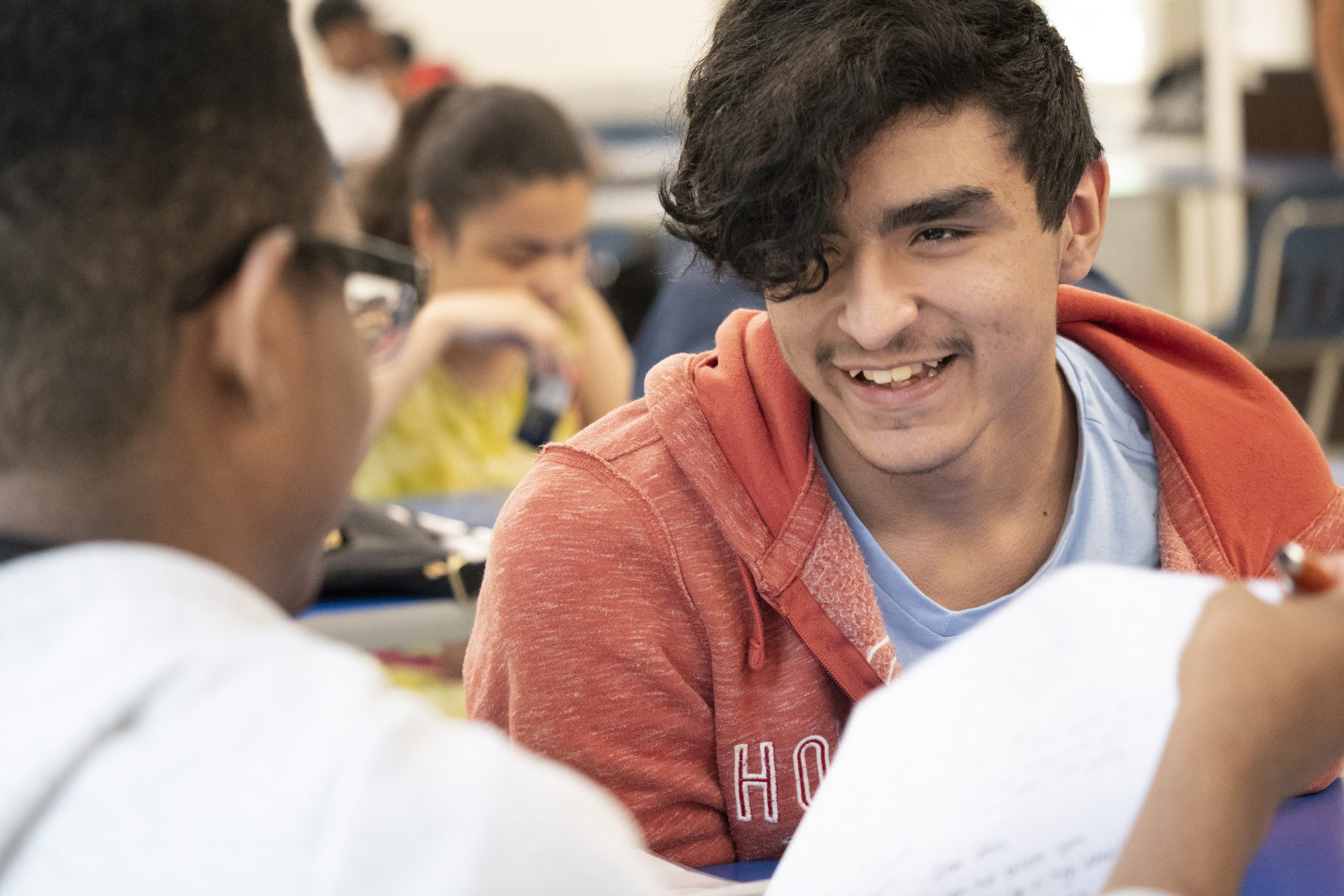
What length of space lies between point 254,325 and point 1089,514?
2.76ft

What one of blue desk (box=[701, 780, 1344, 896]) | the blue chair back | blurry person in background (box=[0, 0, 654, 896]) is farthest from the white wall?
blurry person in background (box=[0, 0, 654, 896])

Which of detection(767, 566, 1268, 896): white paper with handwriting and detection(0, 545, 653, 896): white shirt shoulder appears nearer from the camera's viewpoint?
detection(0, 545, 653, 896): white shirt shoulder

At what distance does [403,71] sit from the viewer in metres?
7.28

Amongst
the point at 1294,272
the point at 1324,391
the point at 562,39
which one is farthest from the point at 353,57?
the point at 1324,391

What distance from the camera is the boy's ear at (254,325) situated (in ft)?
2.11

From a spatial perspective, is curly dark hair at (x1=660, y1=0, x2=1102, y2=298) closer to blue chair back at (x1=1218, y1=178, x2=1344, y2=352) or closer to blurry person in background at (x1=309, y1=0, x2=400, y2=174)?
blue chair back at (x1=1218, y1=178, x2=1344, y2=352)

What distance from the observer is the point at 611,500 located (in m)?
1.14

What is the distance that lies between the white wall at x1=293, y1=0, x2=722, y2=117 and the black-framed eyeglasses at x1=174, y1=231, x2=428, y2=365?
8173mm

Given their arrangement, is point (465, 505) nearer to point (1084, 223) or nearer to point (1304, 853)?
point (1084, 223)

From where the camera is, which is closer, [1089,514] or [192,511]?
[192,511]

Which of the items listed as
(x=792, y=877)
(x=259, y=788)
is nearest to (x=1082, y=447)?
(x=792, y=877)

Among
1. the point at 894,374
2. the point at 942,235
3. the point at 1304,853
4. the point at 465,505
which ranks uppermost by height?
the point at 942,235

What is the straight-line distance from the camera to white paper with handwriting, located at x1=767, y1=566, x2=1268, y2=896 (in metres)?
0.66

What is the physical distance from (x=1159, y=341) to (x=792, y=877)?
79 centimetres
